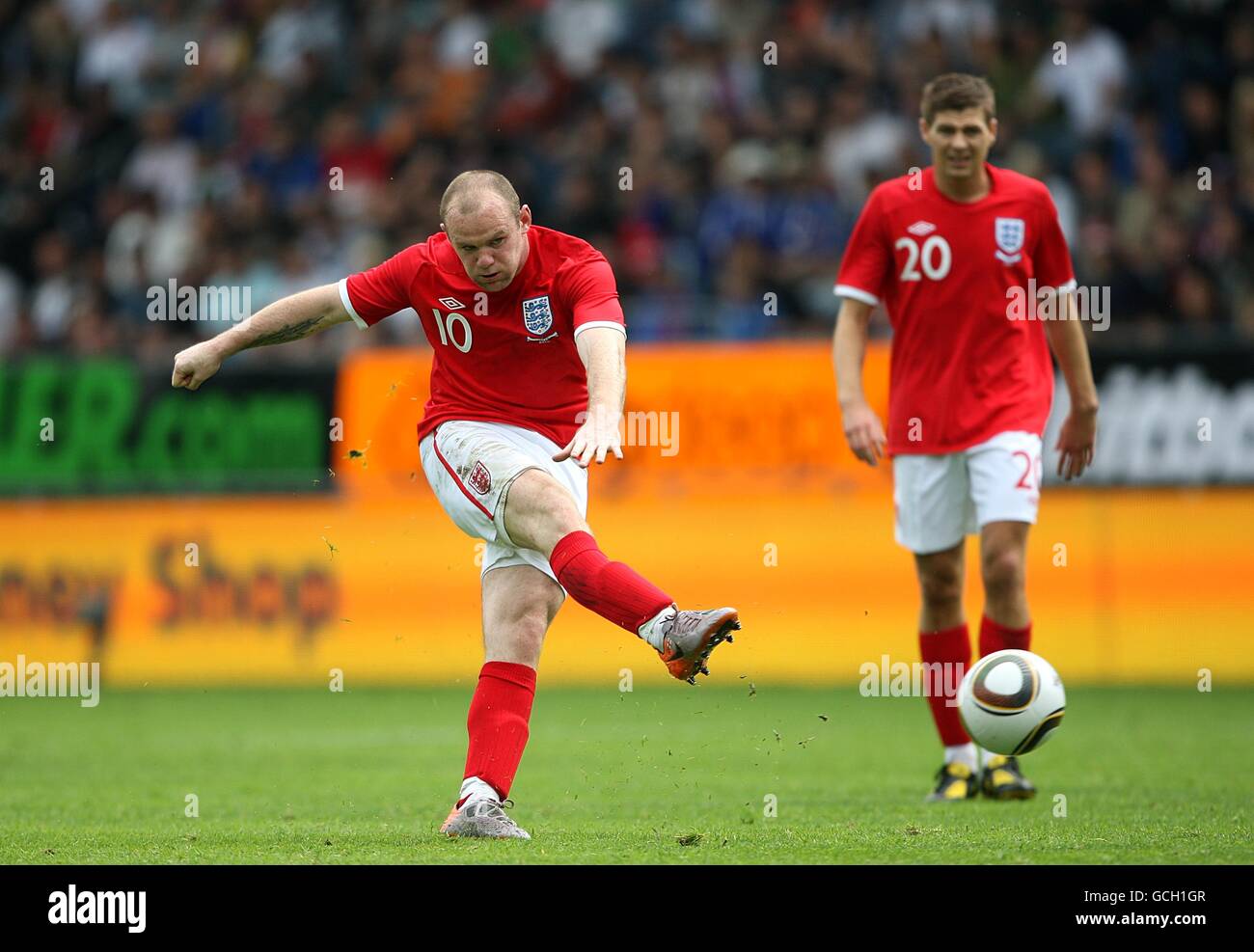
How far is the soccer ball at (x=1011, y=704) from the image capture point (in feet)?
22.0

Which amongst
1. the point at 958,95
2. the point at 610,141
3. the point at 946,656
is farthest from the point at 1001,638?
the point at 610,141

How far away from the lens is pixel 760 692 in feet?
40.5

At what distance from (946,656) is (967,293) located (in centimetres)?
149

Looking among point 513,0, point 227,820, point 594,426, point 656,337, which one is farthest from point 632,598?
point 513,0

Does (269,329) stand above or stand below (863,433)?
above

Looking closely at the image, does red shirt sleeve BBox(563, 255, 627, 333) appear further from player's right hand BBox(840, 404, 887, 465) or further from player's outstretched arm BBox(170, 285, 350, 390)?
player's right hand BBox(840, 404, 887, 465)

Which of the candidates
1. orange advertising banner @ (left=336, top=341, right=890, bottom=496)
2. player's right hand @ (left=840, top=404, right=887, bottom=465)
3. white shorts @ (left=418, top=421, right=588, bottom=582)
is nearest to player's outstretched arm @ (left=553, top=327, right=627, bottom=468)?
white shorts @ (left=418, top=421, right=588, bottom=582)

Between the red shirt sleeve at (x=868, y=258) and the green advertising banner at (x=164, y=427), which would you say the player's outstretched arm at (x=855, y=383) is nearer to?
the red shirt sleeve at (x=868, y=258)

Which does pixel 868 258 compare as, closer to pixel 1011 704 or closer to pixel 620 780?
pixel 1011 704

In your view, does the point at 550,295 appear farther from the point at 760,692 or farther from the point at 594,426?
the point at 760,692

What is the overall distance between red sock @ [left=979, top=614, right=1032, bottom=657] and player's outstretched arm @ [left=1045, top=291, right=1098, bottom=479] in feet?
2.56

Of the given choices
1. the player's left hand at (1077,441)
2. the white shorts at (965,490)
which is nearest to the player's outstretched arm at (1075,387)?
the player's left hand at (1077,441)

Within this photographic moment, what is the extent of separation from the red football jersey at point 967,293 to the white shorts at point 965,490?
6cm

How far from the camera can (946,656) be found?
25.4ft
